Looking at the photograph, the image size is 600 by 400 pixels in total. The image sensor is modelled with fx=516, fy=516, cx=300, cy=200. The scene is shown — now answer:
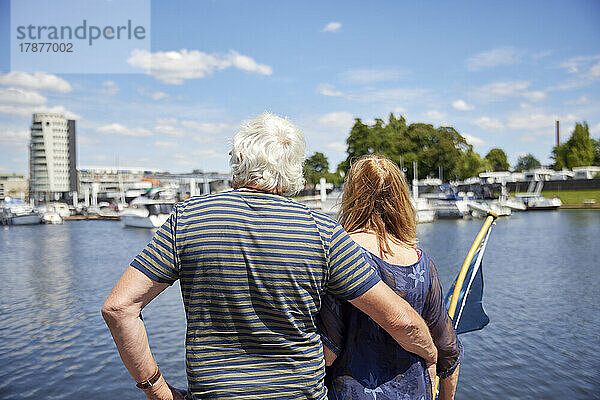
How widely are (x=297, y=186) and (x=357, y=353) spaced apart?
68 cm

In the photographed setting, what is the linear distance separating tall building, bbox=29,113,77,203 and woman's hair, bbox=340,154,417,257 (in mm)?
133104

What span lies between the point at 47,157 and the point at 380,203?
137 metres

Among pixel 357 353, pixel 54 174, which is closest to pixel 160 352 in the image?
pixel 357 353

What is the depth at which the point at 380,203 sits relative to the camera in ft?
7.17

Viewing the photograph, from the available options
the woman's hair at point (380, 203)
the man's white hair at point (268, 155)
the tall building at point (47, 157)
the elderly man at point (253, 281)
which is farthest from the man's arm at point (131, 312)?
the tall building at point (47, 157)

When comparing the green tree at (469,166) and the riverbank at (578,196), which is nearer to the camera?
the riverbank at (578,196)

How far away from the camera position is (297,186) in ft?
6.21

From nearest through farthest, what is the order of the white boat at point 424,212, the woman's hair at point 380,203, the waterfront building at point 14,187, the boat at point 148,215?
the woman's hair at point 380,203 → the white boat at point 424,212 → the boat at point 148,215 → the waterfront building at point 14,187

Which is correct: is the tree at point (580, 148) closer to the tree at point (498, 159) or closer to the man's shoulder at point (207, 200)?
the tree at point (498, 159)

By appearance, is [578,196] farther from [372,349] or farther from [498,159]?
[372,349]

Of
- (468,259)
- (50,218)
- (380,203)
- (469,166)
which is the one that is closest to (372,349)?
(380,203)

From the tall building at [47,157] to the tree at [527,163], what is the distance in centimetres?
10134

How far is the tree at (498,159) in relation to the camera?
9819 cm

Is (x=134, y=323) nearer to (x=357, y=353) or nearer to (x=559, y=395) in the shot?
(x=357, y=353)
